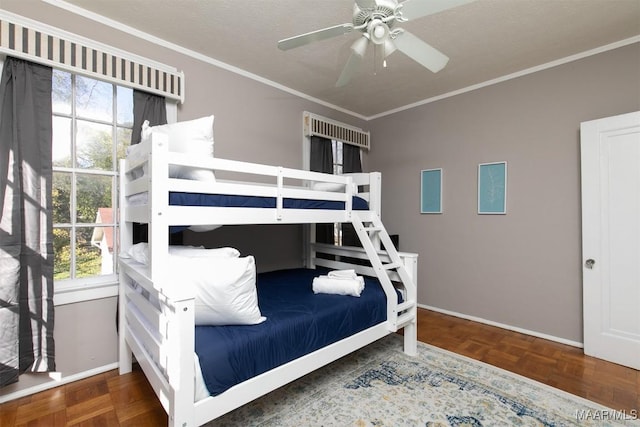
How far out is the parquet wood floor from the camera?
5.74 ft

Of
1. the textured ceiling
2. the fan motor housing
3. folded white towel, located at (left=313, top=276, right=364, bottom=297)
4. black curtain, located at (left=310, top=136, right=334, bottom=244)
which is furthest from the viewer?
black curtain, located at (left=310, top=136, right=334, bottom=244)

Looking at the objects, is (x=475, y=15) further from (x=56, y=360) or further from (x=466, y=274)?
(x=56, y=360)

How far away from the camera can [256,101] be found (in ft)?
10.5

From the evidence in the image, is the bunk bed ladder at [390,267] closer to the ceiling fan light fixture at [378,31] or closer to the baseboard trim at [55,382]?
the ceiling fan light fixture at [378,31]

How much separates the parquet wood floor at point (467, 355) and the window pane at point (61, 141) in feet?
5.19

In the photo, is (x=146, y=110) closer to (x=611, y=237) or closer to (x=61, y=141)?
(x=61, y=141)

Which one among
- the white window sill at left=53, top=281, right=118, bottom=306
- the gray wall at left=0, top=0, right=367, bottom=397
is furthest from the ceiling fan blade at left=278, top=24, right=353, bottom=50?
the white window sill at left=53, top=281, right=118, bottom=306

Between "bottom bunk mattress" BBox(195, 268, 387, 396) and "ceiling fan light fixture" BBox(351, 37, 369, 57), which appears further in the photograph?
"ceiling fan light fixture" BBox(351, 37, 369, 57)

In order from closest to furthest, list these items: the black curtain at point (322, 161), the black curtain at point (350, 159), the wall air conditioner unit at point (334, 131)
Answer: the wall air conditioner unit at point (334, 131) < the black curtain at point (322, 161) < the black curtain at point (350, 159)

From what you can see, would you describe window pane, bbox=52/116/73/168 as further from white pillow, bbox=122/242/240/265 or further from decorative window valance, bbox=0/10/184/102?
white pillow, bbox=122/242/240/265

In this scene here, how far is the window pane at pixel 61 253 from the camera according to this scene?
214cm

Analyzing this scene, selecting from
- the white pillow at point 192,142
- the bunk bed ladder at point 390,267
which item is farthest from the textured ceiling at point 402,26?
the bunk bed ladder at point 390,267

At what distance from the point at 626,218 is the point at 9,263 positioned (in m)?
4.39

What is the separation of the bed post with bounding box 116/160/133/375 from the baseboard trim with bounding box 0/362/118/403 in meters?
0.13
